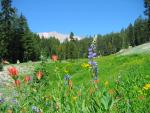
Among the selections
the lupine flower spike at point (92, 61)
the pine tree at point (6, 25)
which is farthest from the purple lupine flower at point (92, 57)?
the pine tree at point (6, 25)

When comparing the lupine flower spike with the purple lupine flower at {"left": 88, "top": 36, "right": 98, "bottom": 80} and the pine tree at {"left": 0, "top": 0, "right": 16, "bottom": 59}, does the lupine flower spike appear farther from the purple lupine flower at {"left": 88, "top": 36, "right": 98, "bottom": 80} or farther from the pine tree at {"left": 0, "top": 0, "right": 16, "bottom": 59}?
the pine tree at {"left": 0, "top": 0, "right": 16, "bottom": 59}

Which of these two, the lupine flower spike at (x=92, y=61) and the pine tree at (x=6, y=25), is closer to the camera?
the lupine flower spike at (x=92, y=61)

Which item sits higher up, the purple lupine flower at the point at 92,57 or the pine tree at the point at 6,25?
the pine tree at the point at 6,25

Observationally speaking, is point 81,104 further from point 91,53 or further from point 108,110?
point 108,110

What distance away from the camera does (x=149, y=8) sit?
77.8m

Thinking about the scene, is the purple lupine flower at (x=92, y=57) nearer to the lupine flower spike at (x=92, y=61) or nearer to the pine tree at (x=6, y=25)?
the lupine flower spike at (x=92, y=61)

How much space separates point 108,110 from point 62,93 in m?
1.44

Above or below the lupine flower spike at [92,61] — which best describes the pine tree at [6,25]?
above

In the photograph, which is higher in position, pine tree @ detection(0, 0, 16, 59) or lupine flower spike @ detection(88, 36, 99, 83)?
pine tree @ detection(0, 0, 16, 59)

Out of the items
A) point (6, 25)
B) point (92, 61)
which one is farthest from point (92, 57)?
point (6, 25)

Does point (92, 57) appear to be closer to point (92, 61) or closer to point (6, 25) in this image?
point (92, 61)

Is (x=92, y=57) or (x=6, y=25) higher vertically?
(x=6, y=25)

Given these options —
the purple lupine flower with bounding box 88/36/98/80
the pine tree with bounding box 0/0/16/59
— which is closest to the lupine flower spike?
the purple lupine flower with bounding box 88/36/98/80

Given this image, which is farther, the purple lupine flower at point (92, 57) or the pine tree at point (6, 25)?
the pine tree at point (6, 25)
